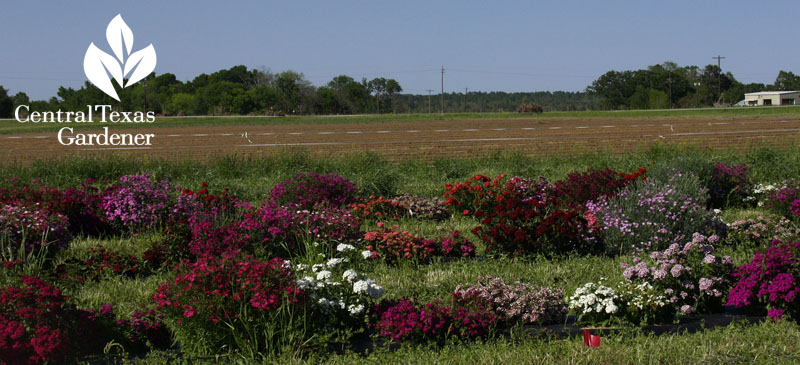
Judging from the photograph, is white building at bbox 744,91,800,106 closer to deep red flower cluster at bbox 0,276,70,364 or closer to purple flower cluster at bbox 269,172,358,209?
purple flower cluster at bbox 269,172,358,209

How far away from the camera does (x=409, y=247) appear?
6488 mm

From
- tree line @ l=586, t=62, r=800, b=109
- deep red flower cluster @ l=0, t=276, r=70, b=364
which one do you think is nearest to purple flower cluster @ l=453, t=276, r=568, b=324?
deep red flower cluster @ l=0, t=276, r=70, b=364

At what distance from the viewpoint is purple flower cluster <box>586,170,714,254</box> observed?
21.4ft

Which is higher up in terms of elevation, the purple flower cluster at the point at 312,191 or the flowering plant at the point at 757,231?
the purple flower cluster at the point at 312,191

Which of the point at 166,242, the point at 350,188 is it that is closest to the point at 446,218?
the point at 350,188

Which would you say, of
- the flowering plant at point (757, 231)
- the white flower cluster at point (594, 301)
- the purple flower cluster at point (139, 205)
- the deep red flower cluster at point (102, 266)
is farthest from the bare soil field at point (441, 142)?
the white flower cluster at point (594, 301)

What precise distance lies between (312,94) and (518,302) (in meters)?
90.1

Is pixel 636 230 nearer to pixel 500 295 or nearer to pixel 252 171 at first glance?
pixel 500 295

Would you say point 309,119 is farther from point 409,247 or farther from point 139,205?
point 409,247

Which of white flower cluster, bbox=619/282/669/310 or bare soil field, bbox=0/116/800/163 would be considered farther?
bare soil field, bbox=0/116/800/163

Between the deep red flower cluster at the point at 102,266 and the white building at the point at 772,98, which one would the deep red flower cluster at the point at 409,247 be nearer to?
the deep red flower cluster at the point at 102,266

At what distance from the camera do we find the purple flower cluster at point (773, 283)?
4.51m

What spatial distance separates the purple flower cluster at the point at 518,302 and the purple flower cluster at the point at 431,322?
0.56 feet

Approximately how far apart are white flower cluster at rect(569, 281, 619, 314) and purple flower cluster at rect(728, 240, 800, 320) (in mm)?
886
